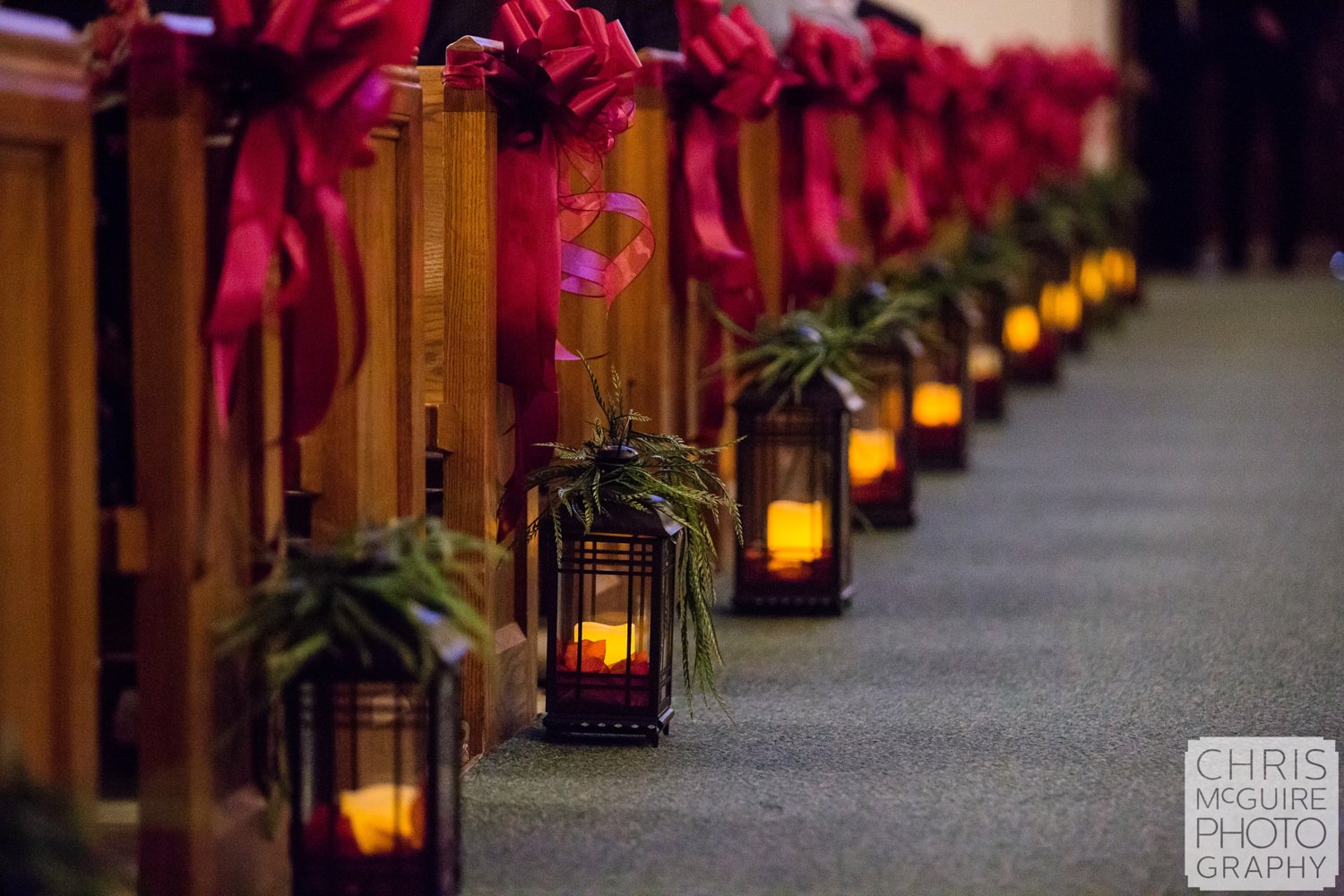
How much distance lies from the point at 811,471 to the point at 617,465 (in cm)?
96

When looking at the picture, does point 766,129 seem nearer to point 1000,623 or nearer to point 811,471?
point 811,471

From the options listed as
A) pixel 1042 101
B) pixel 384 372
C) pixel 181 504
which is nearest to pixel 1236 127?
pixel 1042 101

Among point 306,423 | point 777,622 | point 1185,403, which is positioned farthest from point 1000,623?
point 1185,403

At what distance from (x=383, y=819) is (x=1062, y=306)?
21.4 ft

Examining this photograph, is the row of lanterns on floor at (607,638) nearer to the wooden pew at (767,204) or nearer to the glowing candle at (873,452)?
the glowing candle at (873,452)

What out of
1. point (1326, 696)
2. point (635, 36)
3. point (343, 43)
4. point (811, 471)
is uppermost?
point (635, 36)

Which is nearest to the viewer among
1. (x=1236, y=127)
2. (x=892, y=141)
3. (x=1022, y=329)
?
(x=892, y=141)

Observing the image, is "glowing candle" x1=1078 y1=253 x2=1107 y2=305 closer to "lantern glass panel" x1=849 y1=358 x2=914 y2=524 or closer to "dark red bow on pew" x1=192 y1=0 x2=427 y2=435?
"lantern glass panel" x1=849 y1=358 x2=914 y2=524

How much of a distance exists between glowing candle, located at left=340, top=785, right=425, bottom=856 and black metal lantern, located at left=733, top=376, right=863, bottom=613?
1.63m

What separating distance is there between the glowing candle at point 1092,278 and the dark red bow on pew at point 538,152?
6164 mm

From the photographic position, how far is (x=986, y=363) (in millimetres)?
6602

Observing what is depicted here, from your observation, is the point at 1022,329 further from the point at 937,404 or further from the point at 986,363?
the point at 937,404

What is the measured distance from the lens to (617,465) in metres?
2.84

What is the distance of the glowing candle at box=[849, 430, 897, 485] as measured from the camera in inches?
182
